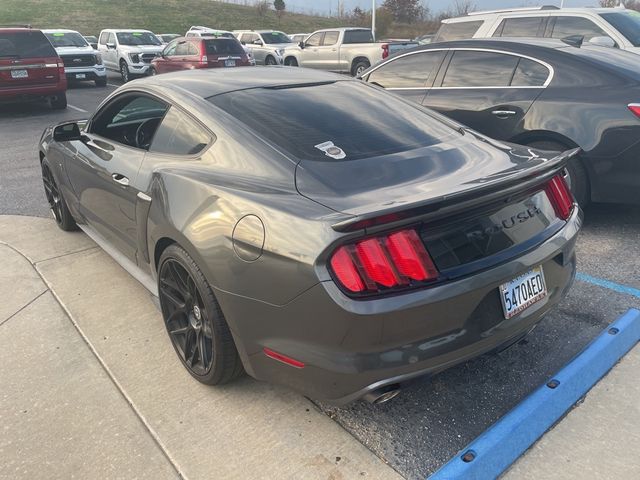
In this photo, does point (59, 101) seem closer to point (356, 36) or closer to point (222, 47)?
point (222, 47)

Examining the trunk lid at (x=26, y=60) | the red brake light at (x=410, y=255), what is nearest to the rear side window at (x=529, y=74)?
the red brake light at (x=410, y=255)

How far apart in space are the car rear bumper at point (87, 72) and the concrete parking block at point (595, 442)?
54.7 ft

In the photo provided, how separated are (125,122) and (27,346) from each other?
171cm

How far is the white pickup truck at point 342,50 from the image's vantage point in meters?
17.0

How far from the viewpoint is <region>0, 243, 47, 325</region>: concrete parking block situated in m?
3.79

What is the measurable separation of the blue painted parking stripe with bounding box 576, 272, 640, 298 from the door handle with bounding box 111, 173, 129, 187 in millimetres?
3072

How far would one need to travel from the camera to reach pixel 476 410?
2.65 metres

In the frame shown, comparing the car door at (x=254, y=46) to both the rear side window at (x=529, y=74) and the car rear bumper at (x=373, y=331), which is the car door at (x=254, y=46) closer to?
the rear side window at (x=529, y=74)

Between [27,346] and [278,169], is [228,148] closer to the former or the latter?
[278,169]

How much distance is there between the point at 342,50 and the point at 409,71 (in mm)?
12720

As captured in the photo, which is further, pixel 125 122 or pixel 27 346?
pixel 125 122

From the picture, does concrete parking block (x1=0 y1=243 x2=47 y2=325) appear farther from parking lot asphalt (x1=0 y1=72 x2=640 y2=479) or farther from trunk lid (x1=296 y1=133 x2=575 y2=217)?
trunk lid (x1=296 y1=133 x2=575 y2=217)

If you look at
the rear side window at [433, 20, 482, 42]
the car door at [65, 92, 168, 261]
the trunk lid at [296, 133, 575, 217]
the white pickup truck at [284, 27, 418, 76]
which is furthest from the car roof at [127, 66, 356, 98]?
the white pickup truck at [284, 27, 418, 76]

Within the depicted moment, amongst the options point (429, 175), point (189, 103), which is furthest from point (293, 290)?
point (189, 103)
